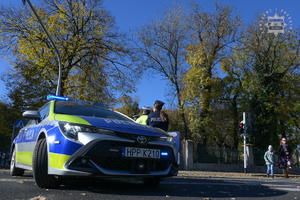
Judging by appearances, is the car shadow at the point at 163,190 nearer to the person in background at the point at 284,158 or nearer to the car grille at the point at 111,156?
the car grille at the point at 111,156

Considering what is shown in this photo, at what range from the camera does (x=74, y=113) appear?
4949 millimetres

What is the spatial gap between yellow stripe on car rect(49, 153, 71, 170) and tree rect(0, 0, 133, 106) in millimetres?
15458

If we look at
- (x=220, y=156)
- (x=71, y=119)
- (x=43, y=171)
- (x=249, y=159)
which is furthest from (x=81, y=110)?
(x=249, y=159)

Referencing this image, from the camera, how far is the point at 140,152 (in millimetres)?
4266

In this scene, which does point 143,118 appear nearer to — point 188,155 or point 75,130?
point 75,130

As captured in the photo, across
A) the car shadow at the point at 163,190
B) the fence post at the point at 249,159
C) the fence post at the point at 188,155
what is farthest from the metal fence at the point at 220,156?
the car shadow at the point at 163,190

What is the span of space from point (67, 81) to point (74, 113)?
15.5 m

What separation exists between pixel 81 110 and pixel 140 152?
149cm

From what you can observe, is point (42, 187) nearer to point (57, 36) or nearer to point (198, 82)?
point (57, 36)

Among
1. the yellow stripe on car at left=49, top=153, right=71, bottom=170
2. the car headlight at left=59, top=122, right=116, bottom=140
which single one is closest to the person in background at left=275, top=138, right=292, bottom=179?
the car headlight at left=59, top=122, right=116, bottom=140

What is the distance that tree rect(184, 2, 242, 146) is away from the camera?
28.9 m

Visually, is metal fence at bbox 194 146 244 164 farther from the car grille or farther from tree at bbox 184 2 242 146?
the car grille

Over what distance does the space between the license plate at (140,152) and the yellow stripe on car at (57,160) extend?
0.76 meters

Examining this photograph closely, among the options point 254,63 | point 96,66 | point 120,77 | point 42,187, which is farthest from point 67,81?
point 254,63
